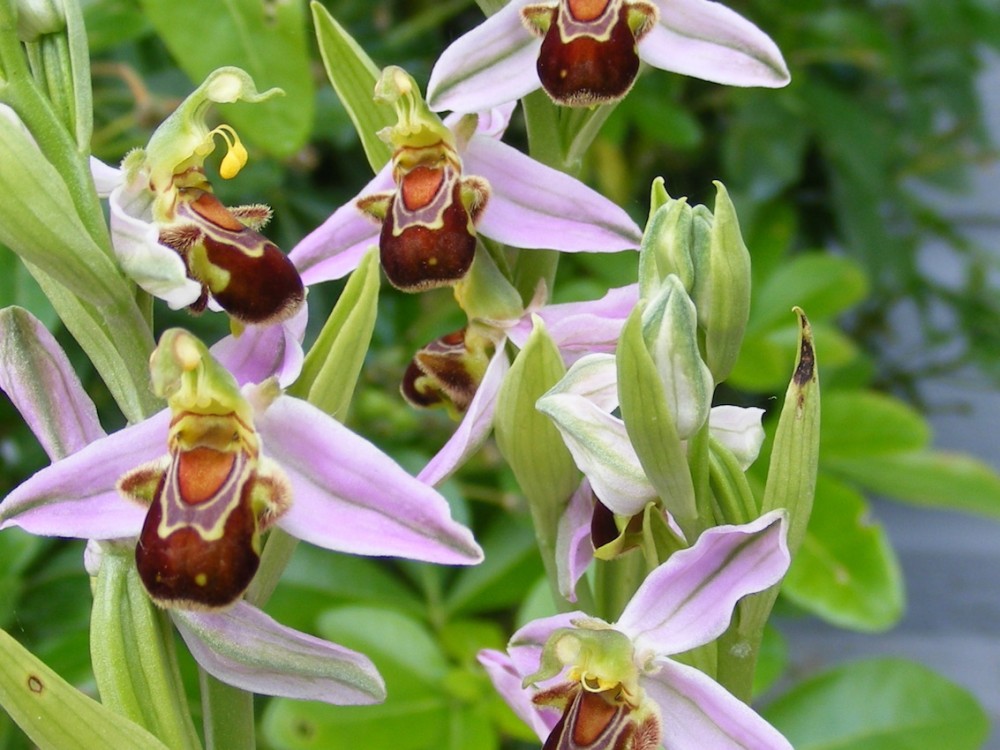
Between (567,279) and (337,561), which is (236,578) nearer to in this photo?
(337,561)

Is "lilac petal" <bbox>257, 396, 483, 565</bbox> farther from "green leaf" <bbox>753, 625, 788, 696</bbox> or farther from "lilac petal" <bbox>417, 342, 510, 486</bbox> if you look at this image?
"green leaf" <bbox>753, 625, 788, 696</bbox>

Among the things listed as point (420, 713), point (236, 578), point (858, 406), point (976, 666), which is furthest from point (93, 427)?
point (976, 666)

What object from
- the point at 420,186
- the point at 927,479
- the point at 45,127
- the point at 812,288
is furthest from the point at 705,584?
the point at 812,288

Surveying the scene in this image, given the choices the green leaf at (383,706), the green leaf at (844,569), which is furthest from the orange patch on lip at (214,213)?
the green leaf at (844,569)

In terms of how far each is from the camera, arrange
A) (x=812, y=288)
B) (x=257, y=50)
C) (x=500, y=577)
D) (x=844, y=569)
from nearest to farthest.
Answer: (x=257, y=50)
(x=844, y=569)
(x=500, y=577)
(x=812, y=288)

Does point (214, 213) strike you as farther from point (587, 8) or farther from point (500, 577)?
point (500, 577)

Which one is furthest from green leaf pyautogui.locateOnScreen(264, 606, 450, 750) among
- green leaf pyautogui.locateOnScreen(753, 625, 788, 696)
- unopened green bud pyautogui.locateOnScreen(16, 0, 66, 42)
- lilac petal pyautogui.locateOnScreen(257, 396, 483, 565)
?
unopened green bud pyautogui.locateOnScreen(16, 0, 66, 42)

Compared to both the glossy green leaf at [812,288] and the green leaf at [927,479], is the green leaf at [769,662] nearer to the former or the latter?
the green leaf at [927,479]
